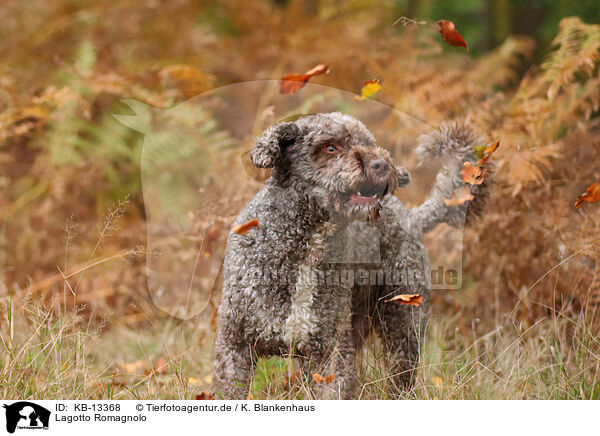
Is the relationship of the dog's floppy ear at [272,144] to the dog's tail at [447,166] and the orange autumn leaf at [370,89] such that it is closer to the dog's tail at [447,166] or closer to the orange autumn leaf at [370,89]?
the orange autumn leaf at [370,89]

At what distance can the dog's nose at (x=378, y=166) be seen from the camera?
97.6 inches

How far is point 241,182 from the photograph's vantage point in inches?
145

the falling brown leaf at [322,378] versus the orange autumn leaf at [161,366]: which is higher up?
the falling brown leaf at [322,378]

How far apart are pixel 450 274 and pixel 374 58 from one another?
355 cm

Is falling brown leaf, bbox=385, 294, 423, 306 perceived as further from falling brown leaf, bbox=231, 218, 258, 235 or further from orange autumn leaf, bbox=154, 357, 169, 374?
orange autumn leaf, bbox=154, 357, 169, 374

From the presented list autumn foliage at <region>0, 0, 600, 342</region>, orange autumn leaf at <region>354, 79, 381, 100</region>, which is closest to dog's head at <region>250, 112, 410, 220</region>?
autumn foliage at <region>0, 0, 600, 342</region>

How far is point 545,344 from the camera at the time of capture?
12.5 ft

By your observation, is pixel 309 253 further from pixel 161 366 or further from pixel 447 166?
pixel 161 366

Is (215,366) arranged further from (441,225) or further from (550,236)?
(550,236)
